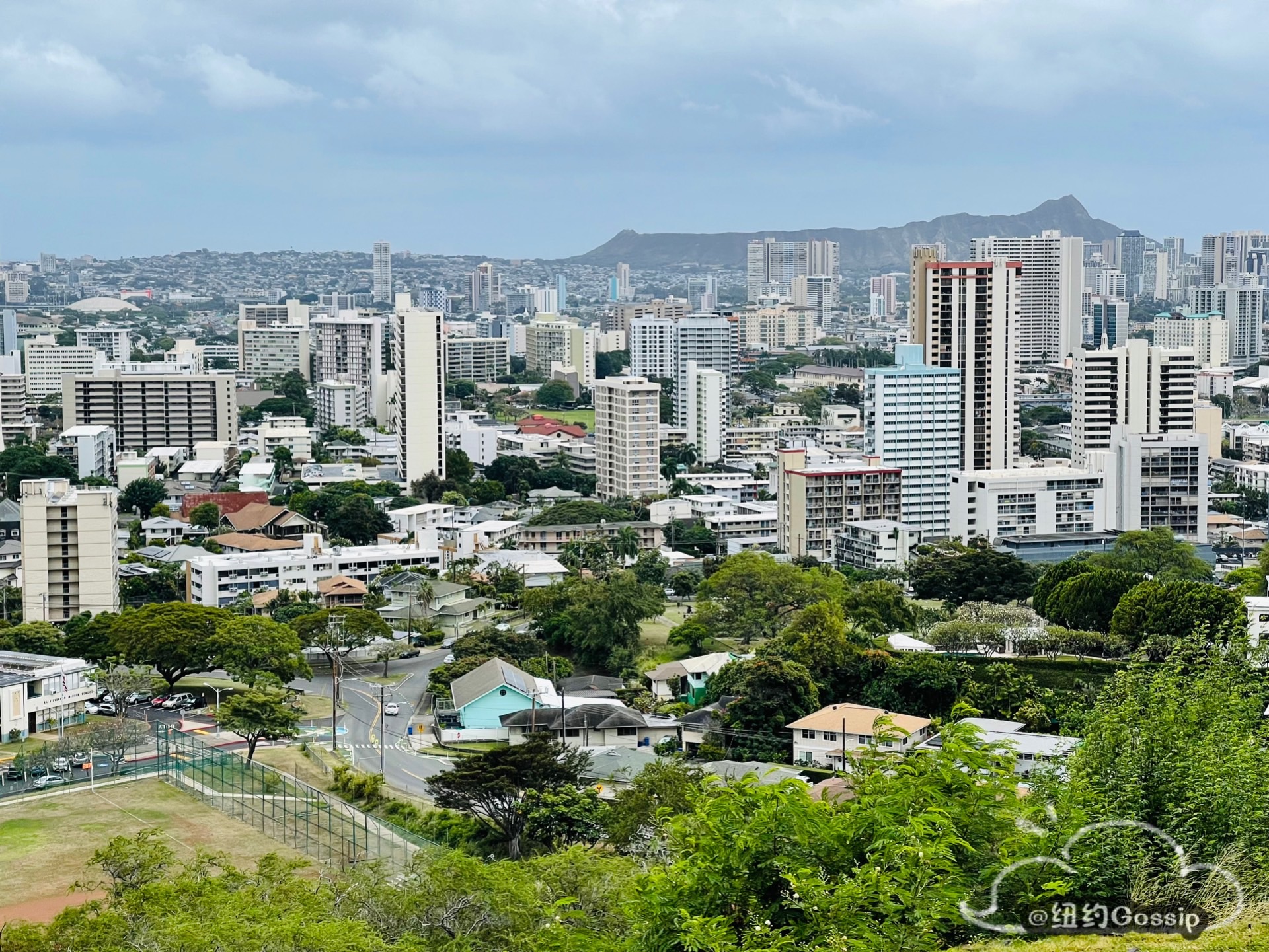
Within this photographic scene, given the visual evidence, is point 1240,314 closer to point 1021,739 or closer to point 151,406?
point 151,406

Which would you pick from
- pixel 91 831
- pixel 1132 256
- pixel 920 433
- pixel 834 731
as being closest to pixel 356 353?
pixel 920 433

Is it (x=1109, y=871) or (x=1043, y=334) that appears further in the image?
(x=1043, y=334)

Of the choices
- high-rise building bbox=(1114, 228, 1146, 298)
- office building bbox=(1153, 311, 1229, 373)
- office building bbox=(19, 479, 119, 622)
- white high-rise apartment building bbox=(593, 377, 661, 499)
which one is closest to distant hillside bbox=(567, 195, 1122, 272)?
high-rise building bbox=(1114, 228, 1146, 298)

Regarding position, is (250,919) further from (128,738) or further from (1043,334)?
(1043,334)

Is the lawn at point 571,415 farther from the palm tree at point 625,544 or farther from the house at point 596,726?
the house at point 596,726

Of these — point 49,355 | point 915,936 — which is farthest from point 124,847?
point 49,355

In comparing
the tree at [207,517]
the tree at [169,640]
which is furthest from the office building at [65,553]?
the tree at [207,517]
